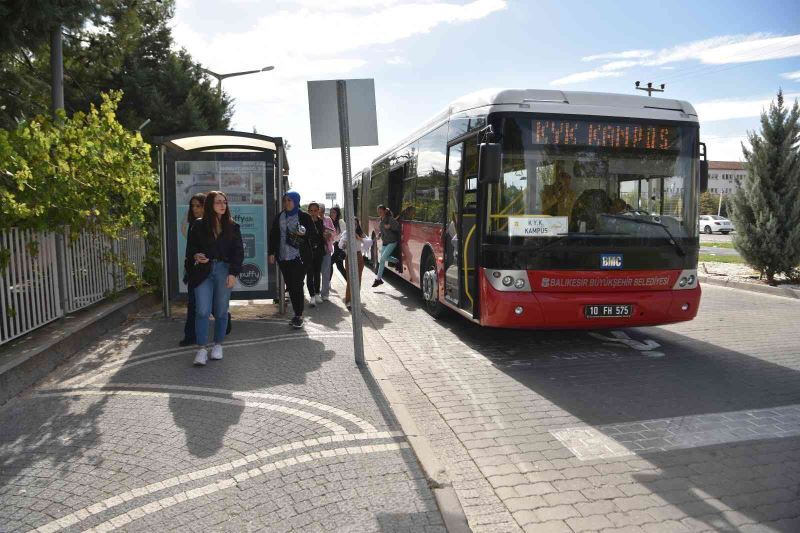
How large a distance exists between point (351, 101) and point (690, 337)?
548 centimetres

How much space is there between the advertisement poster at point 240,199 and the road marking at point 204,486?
519 centimetres

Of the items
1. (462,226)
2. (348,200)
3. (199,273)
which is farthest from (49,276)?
(462,226)

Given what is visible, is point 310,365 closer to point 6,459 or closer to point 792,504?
point 6,459

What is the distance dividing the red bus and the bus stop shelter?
3462 mm

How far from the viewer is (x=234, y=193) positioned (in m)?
9.07

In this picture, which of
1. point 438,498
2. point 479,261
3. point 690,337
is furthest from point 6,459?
point 690,337

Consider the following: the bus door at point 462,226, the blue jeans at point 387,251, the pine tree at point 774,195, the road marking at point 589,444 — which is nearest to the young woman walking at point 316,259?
the blue jeans at point 387,251

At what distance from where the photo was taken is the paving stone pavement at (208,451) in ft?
10.7

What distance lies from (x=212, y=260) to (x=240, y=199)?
9.74 feet

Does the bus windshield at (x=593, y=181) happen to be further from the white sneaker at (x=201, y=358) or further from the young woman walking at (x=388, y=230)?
the young woman walking at (x=388, y=230)

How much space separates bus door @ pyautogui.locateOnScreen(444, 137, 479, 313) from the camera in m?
7.24

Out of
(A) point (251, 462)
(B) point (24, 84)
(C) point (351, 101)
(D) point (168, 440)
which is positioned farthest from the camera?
(B) point (24, 84)

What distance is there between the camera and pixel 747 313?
10.0 meters

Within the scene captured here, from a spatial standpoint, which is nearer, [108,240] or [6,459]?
[6,459]
